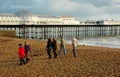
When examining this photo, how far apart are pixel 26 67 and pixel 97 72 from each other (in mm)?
3235

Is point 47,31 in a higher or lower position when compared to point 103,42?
higher

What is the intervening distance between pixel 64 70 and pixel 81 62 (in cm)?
221

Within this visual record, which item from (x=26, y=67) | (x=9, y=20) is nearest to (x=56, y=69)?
(x=26, y=67)

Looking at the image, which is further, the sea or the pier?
the pier

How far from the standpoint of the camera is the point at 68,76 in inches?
424

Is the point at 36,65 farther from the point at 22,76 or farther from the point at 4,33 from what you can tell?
the point at 4,33

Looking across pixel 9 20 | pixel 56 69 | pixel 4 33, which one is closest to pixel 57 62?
pixel 56 69

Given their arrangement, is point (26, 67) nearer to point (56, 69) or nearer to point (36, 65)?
point (36, 65)

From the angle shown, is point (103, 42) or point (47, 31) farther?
point (47, 31)

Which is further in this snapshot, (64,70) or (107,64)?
(107,64)

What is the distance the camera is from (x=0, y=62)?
14812mm

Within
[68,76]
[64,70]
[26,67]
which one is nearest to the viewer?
[68,76]

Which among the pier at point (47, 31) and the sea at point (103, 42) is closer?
the sea at point (103, 42)

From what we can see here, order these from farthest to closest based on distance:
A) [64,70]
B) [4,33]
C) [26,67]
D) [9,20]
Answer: [9,20] → [4,33] → [26,67] → [64,70]
